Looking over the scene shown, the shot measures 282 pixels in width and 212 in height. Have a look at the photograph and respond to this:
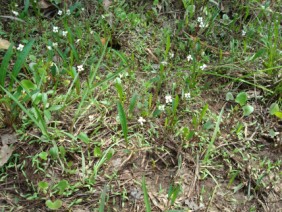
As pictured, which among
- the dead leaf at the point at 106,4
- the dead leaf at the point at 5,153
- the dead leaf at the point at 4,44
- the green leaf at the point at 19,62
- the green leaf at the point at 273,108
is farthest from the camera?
the dead leaf at the point at 106,4

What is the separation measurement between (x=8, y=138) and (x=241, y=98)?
4.11ft

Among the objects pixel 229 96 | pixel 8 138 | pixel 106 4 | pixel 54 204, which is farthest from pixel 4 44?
pixel 229 96

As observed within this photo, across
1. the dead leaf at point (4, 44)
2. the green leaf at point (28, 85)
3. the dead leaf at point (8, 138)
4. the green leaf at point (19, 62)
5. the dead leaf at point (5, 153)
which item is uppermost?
the green leaf at point (19, 62)

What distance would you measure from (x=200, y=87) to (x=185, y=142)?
0.45 m

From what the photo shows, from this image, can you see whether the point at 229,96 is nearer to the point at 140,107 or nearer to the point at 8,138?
the point at 140,107

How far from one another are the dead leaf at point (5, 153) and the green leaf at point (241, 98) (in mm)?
1228

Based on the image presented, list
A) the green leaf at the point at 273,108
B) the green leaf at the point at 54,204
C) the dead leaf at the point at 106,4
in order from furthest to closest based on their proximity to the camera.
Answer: the dead leaf at the point at 106,4
the green leaf at the point at 273,108
the green leaf at the point at 54,204

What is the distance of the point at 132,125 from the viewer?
1.85m

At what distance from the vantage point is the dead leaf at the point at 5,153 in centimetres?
162

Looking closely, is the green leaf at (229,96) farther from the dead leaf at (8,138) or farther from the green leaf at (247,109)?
the dead leaf at (8,138)

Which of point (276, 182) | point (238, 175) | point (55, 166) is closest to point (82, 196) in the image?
point (55, 166)

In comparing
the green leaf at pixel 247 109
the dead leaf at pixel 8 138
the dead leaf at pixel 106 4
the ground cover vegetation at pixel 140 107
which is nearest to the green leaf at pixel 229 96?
the ground cover vegetation at pixel 140 107

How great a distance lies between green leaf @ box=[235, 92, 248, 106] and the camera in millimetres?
1956

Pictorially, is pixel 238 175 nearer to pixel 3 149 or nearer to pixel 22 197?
pixel 22 197
